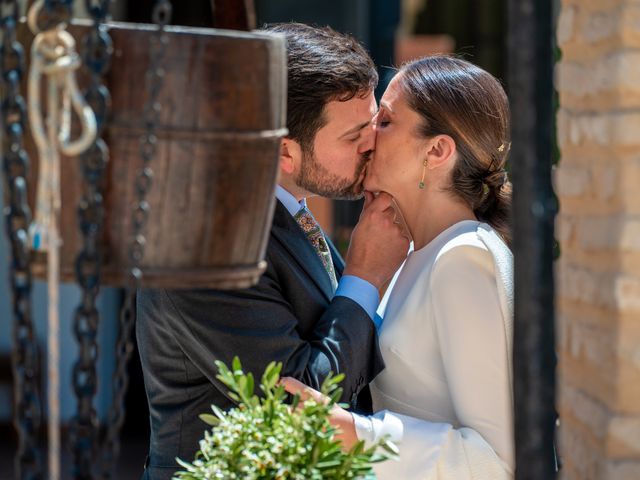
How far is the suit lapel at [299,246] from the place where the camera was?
249 cm

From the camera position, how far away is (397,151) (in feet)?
8.90

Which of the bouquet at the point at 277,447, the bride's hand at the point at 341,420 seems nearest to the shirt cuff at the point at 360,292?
the bride's hand at the point at 341,420

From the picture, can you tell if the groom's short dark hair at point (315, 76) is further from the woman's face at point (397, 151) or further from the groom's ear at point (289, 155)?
the woman's face at point (397, 151)

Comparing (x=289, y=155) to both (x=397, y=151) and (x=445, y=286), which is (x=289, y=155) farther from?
(x=445, y=286)

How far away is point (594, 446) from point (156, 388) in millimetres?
985

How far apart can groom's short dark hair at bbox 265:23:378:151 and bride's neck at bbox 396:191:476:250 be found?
0.30 meters

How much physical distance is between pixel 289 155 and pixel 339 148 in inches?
4.8

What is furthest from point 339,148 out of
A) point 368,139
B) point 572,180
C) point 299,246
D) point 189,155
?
point 189,155

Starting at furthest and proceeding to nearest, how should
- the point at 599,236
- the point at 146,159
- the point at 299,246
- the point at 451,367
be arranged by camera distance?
the point at 299,246
the point at 451,367
the point at 599,236
the point at 146,159

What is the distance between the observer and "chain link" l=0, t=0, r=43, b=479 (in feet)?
4.70

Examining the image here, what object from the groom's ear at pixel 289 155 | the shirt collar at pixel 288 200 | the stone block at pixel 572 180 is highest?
the stone block at pixel 572 180

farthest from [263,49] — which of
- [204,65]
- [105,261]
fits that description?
[105,261]

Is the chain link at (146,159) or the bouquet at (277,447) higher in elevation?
the chain link at (146,159)

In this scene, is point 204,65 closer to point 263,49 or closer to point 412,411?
point 263,49
